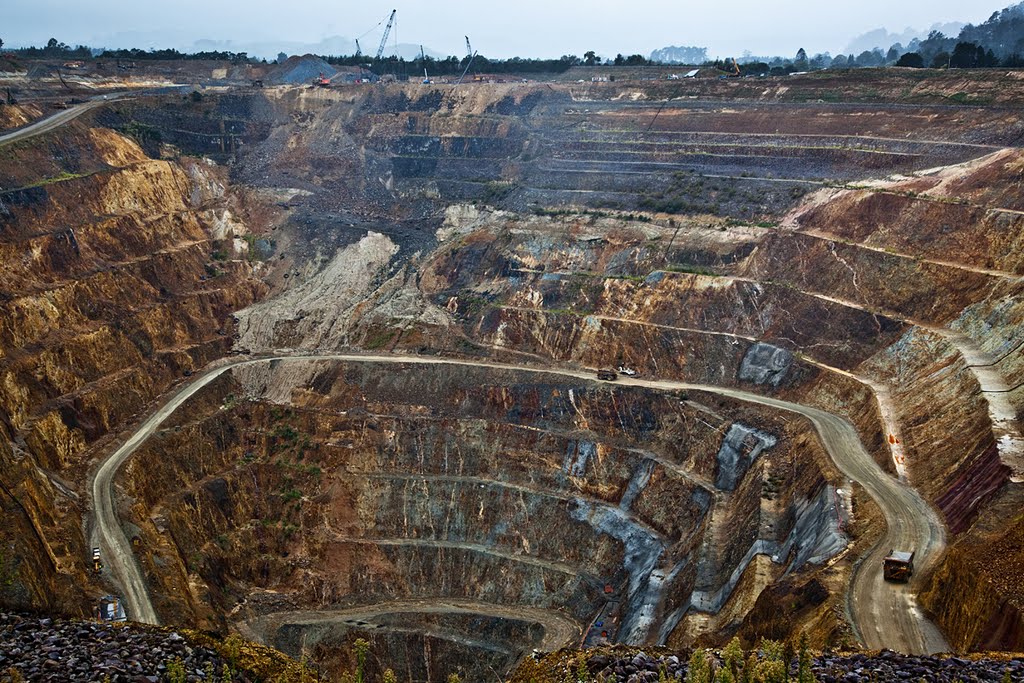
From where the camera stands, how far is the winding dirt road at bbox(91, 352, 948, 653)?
3741cm

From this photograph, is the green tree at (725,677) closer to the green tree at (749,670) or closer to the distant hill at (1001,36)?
the green tree at (749,670)

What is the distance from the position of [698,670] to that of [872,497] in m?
24.0

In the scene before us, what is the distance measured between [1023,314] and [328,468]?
47586 millimetres

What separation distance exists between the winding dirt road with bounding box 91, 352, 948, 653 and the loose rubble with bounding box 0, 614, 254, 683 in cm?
1567

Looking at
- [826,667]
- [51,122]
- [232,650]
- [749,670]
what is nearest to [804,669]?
[749,670]

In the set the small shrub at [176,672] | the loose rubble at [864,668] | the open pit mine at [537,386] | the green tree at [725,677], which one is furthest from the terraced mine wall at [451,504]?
the green tree at [725,677]

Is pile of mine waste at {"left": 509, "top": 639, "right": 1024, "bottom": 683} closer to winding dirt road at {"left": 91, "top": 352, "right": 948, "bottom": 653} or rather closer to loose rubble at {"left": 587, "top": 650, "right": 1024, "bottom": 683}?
loose rubble at {"left": 587, "top": 650, "right": 1024, "bottom": 683}

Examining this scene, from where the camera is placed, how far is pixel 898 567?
4012cm

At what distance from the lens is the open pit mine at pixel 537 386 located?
159 feet

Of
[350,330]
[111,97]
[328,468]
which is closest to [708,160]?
[350,330]

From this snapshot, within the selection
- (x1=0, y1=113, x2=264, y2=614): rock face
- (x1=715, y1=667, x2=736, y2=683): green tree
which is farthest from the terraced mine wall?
(x1=715, y1=667, x2=736, y2=683): green tree

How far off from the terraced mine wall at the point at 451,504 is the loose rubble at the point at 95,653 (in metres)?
18.1

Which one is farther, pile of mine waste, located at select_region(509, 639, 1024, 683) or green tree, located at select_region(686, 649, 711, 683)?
pile of mine waste, located at select_region(509, 639, 1024, 683)

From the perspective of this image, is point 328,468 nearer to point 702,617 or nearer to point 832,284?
point 702,617
